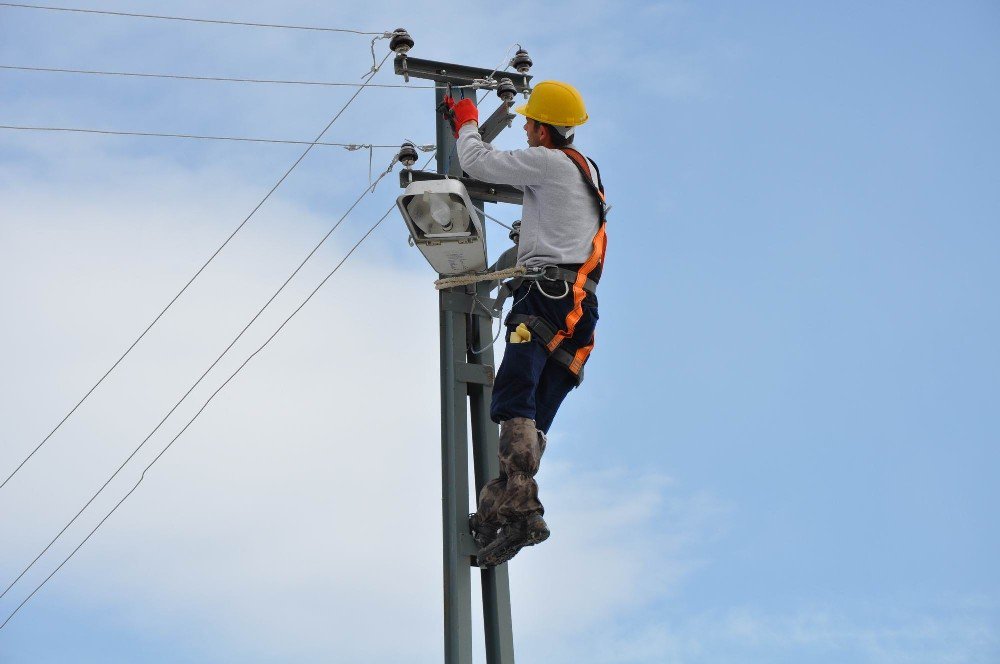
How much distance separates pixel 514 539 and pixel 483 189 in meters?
1.88

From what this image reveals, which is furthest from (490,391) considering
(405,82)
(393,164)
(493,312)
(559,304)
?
(405,82)

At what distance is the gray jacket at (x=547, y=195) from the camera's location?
230 inches

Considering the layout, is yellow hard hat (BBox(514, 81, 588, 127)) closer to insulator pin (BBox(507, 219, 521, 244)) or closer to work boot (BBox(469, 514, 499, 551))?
insulator pin (BBox(507, 219, 521, 244))

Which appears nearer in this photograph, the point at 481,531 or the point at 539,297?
the point at 539,297

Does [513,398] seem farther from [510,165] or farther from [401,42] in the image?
[401,42]

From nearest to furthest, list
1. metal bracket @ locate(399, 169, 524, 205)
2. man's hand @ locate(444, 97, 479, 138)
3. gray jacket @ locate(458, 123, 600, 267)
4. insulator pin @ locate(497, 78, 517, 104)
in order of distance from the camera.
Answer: gray jacket @ locate(458, 123, 600, 267), man's hand @ locate(444, 97, 479, 138), metal bracket @ locate(399, 169, 524, 205), insulator pin @ locate(497, 78, 517, 104)

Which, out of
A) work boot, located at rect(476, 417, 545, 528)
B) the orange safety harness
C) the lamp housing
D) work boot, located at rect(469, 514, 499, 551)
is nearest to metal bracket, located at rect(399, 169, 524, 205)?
the lamp housing

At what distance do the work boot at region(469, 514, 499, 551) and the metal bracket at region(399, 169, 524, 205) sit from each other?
1.66 meters

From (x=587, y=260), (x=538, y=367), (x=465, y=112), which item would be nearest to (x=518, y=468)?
(x=538, y=367)

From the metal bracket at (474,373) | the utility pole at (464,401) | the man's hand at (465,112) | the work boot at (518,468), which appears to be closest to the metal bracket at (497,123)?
the utility pole at (464,401)

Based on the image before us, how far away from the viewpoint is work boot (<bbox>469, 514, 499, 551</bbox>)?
5926mm

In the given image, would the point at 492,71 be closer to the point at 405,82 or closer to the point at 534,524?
the point at 405,82

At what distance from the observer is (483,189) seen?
658cm

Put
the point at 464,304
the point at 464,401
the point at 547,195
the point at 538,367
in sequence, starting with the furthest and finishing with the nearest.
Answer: the point at 464,304 → the point at 464,401 → the point at 547,195 → the point at 538,367
